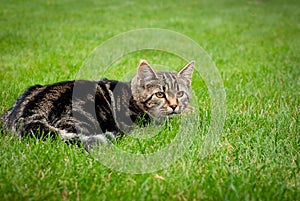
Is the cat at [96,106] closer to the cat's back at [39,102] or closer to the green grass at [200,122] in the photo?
the cat's back at [39,102]

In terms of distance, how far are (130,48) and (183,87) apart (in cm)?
428

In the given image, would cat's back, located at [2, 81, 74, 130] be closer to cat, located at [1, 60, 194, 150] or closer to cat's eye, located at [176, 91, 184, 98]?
cat, located at [1, 60, 194, 150]

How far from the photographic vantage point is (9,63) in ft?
22.5

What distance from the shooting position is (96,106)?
12.8 feet

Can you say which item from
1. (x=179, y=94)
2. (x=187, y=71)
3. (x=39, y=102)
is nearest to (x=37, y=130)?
(x=39, y=102)

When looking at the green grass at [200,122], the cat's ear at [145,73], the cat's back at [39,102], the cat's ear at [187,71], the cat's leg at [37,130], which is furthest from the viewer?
the cat's ear at [187,71]

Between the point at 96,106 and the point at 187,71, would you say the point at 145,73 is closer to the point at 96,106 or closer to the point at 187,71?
the point at 187,71

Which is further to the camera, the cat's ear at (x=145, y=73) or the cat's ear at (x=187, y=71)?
the cat's ear at (x=187, y=71)

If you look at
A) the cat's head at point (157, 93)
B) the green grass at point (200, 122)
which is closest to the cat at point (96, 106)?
the cat's head at point (157, 93)

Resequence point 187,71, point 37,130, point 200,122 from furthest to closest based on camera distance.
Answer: point 187,71, point 200,122, point 37,130

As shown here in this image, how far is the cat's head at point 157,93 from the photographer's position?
4020 millimetres

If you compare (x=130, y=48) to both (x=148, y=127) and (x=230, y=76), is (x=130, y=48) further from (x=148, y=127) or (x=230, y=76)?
(x=148, y=127)

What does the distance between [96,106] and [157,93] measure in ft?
2.28

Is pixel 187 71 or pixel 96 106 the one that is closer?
pixel 96 106
